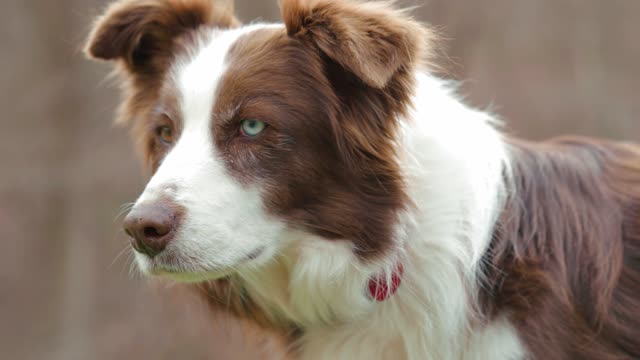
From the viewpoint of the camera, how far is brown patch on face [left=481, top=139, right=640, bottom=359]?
4.10 metres

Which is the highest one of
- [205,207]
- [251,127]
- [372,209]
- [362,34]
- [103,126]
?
[362,34]

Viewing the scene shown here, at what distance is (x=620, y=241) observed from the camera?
4297mm

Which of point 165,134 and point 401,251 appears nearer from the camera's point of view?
point 401,251

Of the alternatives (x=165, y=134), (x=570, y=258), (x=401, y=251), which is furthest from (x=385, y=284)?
(x=165, y=134)

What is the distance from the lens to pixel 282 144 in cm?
401

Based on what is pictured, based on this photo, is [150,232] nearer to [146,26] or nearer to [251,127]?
[251,127]

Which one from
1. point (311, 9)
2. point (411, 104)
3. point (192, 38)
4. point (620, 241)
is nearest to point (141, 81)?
point (192, 38)

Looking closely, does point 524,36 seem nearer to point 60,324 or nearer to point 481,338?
point 60,324

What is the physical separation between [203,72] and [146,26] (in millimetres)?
670

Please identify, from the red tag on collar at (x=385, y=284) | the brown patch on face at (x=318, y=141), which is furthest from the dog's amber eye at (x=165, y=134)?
the red tag on collar at (x=385, y=284)

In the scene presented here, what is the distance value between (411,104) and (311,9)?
1.89 ft

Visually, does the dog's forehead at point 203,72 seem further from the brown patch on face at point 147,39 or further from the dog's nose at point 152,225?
the dog's nose at point 152,225

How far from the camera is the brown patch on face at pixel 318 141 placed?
13.1ft

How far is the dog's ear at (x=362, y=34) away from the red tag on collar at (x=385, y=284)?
0.84 m
